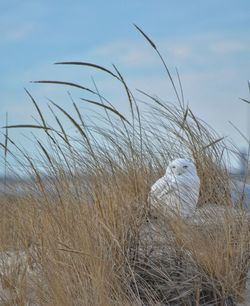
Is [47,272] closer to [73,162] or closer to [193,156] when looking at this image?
[73,162]

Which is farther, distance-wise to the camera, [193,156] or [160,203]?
[193,156]

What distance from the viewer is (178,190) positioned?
3.62 m

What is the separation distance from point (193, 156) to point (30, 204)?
1.35m

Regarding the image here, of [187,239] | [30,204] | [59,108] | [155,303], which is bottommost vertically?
[155,303]

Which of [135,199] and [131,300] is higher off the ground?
[135,199]

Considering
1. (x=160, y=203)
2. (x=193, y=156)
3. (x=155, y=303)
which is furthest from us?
(x=193, y=156)

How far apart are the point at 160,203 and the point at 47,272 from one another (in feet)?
2.31

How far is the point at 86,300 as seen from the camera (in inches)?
106

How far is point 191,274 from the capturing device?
119 inches

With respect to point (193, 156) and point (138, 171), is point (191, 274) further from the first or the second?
point (193, 156)

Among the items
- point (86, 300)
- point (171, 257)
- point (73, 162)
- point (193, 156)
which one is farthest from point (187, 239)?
point (193, 156)

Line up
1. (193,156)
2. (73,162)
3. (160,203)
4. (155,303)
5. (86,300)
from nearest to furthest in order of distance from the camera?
(86,300)
(155,303)
(160,203)
(73,162)
(193,156)

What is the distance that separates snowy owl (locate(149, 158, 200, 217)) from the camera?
11.4ft

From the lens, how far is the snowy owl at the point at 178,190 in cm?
346
